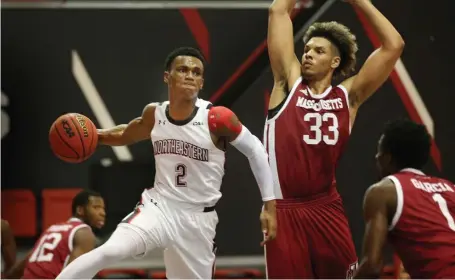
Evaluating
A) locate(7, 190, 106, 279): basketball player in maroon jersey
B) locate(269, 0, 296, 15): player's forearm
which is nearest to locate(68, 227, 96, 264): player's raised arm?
locate(7, 190, 106, 279): basketball player in maroon jersey

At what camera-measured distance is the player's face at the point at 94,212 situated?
697cm

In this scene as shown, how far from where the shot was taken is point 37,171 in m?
9.88

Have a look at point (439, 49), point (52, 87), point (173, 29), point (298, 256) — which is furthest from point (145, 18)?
point (298, 256)

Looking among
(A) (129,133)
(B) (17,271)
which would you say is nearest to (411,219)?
(A) (129,133)

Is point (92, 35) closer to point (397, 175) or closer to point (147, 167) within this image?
point (147, 167)

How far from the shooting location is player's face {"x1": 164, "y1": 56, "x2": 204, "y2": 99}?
5047mm

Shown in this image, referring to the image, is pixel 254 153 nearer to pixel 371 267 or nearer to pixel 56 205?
pixel 371 267

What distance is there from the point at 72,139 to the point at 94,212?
1.99 m

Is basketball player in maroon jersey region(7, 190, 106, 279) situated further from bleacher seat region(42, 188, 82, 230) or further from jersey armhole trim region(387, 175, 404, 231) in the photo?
jersey armhole trim region(387, 175, 404, 231)

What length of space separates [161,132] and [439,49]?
5039mm

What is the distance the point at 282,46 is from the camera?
16.3ft

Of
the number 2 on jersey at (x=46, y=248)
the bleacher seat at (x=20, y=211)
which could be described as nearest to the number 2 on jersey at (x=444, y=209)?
the number 2 on jersey at (x=46, y=248)

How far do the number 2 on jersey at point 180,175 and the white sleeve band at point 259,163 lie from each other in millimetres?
416

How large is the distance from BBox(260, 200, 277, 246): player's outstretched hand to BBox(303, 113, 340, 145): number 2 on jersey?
1.46ft
